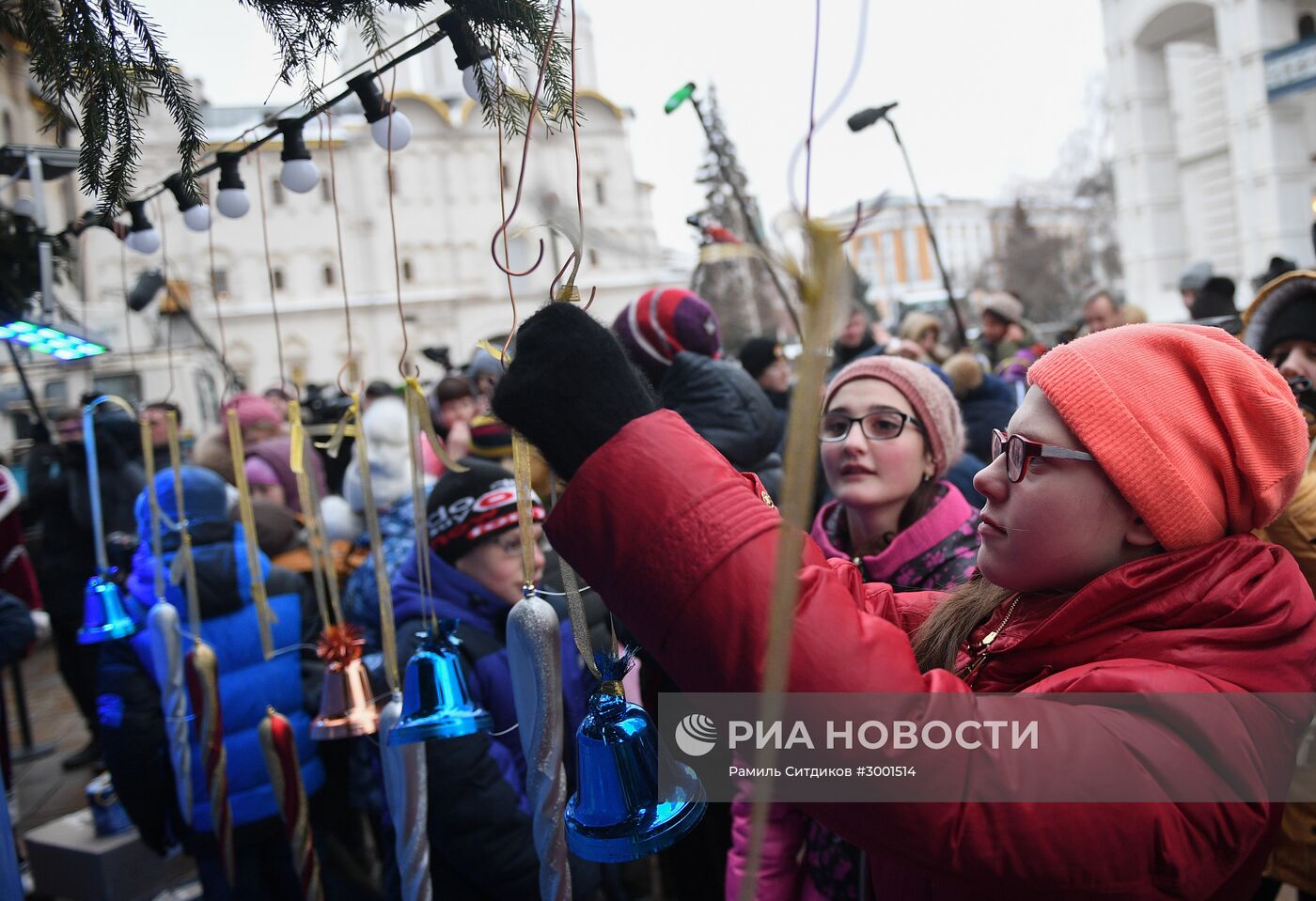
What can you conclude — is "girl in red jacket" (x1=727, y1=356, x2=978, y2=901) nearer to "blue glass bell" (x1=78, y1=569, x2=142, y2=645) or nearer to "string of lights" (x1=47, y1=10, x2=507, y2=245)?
"string of lights" (x1=47, y1=10, x2=507, y2=245)

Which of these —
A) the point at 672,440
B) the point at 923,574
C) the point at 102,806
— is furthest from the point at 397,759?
the point at 102,806

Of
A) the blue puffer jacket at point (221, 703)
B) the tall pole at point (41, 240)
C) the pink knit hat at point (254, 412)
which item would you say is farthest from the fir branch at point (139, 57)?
the pink knit hat at point (254, 412)

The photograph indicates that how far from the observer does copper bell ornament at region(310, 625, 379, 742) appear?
207 centimetres

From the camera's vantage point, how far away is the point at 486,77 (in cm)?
159

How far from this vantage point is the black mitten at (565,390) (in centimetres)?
95

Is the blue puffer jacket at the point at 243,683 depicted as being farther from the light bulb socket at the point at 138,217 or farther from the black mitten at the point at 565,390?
the black mitten at the point at 565,390

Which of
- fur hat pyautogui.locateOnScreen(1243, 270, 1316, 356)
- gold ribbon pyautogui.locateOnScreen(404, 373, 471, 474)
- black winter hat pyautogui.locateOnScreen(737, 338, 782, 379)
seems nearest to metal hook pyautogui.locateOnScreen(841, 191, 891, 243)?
gold ribbon pyautogui.locateOnScreen(404, 373, 471, 474)

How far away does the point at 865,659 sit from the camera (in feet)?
3.10

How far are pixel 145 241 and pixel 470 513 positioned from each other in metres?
1.09

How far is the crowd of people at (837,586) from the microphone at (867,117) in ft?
5.15

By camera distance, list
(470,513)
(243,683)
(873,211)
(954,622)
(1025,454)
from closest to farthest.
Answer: (873,211) → (1025,454) → (954,622) → (470,513) → (243,683)

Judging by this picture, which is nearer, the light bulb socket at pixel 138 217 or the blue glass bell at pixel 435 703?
the blue glass bell at pixel 435 703

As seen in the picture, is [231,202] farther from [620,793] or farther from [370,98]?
[620,793]

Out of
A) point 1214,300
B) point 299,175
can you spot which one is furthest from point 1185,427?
point 1214,300
